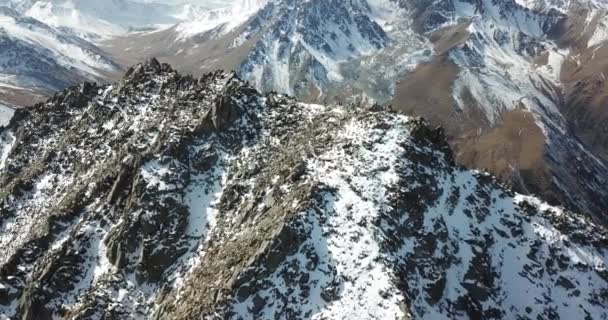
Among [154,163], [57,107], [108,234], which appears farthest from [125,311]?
[57,107]

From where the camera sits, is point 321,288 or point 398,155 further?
point 398,155

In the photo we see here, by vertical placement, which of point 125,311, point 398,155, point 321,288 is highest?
point 398,155

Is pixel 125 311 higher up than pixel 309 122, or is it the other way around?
pixel 309 122

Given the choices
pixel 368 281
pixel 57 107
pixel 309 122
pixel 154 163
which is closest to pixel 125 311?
pixel 154 163

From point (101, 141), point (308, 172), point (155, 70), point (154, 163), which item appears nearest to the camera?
point (308, 172)

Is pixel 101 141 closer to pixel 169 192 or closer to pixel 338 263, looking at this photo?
pixel 169 192

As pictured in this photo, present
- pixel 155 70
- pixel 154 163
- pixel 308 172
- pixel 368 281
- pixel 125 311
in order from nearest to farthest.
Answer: pixel 368 281 → pixel 125 311 → pixel 308 172 → pixel 154 163 → pixel 155 70
